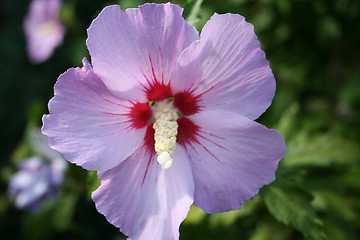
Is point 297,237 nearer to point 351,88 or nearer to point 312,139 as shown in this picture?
point 312,139

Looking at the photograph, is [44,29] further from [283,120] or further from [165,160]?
[165,160]

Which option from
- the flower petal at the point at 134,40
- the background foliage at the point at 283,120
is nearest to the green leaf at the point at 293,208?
the background foliage at the point at 283,120

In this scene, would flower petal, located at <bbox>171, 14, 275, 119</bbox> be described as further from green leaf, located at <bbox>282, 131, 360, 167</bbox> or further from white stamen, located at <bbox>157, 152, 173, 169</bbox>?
green leaf, located at <bbox>282, 131, 360, 167</bbox>

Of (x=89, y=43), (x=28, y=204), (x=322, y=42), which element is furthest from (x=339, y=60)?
(x=89, y=43)

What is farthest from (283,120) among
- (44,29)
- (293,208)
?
(44,29)

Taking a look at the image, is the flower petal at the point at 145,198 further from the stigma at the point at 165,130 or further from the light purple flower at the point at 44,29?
the light purple flower at the point at 44,29
